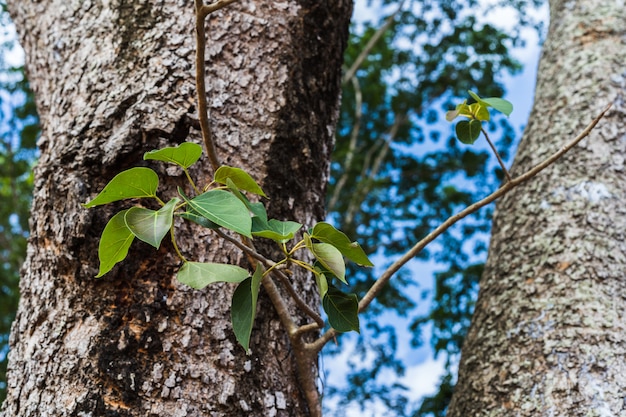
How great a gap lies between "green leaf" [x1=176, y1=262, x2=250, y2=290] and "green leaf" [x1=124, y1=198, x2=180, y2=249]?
0.10 m

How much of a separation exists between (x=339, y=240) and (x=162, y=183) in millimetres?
345

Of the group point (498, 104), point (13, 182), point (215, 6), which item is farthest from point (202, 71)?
point (13, 182)

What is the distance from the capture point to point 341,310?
2.69ft

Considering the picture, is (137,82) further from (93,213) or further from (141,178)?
(141,178)

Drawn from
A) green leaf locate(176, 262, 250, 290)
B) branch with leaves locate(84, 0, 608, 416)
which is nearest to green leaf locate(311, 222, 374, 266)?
branch with leaves locate(84, 0, 608, 416)

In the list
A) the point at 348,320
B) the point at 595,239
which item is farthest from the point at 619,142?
the point at 348,320

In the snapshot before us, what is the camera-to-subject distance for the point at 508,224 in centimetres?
166

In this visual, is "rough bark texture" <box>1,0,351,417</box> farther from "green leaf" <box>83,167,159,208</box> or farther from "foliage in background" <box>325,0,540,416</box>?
"foliage in background" <box>325,0,540,416</box>

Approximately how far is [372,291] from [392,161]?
571cm

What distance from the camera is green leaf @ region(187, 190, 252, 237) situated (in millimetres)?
660

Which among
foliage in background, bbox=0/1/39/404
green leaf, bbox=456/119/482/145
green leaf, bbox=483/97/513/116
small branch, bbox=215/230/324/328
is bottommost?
small branch, bbox=215/230/324/328

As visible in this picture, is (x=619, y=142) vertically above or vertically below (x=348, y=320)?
above

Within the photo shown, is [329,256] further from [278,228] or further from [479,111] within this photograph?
[479,111]

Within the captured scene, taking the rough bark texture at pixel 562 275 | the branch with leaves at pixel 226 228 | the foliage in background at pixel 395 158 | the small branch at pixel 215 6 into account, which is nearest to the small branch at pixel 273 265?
the branch with leaves at pixel 226 228
